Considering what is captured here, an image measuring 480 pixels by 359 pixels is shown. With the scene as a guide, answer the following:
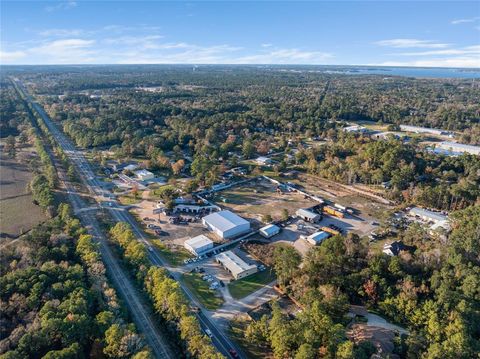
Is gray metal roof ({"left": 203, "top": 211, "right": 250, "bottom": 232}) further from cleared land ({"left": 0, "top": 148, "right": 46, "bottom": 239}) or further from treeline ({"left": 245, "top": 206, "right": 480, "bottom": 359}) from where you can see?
cleared land ({"left": 0, "top": 148, "right": 46, "bottom": 239})

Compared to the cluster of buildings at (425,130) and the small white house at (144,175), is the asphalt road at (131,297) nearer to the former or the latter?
the small white house at (144,175)

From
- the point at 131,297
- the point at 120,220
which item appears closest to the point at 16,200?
the point at 120,220

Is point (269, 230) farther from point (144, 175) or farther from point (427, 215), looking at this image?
point (144, 175)

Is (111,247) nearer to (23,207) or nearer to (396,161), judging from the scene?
(23,207)

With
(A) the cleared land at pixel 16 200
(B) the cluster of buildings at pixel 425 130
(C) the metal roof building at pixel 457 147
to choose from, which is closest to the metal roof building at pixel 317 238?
(A) the cleared land at pixel 16 200

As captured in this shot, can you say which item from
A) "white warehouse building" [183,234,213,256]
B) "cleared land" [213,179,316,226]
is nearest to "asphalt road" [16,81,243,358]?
"white warehouse building" [183,234,213,256]

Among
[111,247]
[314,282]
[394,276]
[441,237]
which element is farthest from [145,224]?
[441,237]

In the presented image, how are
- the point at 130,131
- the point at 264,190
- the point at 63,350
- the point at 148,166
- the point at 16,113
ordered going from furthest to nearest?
the point at 16,113, the point at 130,131, the point at 148,166, the point at 264,190, the point at 63,350
